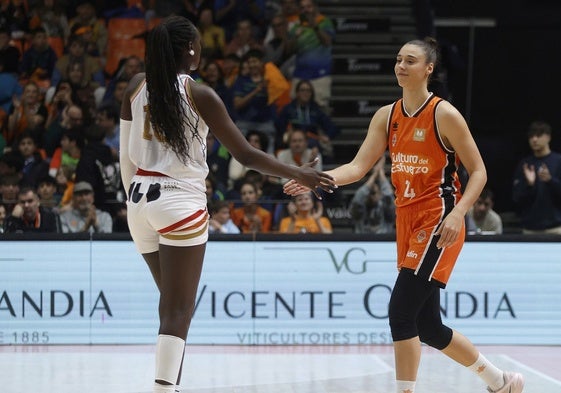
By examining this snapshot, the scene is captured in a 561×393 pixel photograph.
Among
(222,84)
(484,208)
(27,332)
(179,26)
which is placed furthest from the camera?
(222,84)

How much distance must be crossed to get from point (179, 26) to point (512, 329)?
17.6ft

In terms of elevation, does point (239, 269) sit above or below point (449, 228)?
below

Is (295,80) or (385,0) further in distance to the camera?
(385,0)

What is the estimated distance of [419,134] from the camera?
5555 millimetres

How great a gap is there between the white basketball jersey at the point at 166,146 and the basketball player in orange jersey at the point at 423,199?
3.04 feet

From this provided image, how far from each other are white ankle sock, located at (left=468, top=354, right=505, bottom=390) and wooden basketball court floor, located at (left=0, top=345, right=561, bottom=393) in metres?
0.82

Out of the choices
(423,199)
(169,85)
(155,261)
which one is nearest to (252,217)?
(423,199)

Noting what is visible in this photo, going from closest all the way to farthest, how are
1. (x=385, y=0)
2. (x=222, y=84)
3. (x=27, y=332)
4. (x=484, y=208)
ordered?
(x=27, y=332), (x=484, y=208), (x=222, y=84), (x=385, y=0)

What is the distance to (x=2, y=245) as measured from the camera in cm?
896

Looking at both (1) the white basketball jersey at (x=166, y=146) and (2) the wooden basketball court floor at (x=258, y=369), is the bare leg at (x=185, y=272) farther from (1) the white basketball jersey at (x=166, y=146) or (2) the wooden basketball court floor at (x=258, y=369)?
(2) the wooden basketball court floor at (x=258, y=369)

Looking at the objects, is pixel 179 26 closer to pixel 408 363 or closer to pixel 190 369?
pixel 408 363

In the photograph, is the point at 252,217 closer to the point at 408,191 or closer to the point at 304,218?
the point at 304,218

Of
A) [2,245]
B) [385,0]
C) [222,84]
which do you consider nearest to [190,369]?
[2,245]

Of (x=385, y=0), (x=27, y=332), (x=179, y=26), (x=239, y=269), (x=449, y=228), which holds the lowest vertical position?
(x=27, y=332)
